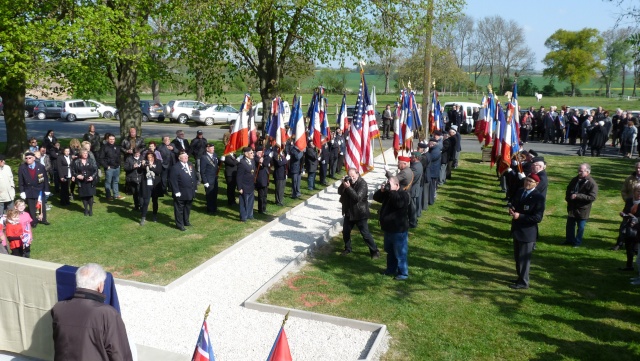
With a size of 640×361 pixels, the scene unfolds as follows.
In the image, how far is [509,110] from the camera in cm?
1527

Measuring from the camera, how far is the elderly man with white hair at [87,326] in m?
4.90

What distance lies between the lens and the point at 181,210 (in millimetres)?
13125

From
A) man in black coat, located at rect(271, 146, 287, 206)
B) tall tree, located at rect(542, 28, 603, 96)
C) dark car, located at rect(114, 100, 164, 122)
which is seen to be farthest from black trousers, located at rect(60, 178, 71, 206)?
tall tree, located at rect(542, 28, 603, 96)

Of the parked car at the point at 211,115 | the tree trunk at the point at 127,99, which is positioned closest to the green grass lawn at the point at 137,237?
the tree trunk at the point at 127,99

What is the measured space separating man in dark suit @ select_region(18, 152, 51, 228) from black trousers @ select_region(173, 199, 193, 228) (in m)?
3.18

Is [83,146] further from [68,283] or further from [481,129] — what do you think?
[481,129]

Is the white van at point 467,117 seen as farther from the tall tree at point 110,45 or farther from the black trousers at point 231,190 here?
the black trousers at point 231,190

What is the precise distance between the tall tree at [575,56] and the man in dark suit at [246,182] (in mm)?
61146

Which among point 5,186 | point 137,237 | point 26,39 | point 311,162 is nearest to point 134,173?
point 137,237

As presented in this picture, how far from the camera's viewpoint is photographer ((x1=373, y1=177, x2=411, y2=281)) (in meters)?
9.55

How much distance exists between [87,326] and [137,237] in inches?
310

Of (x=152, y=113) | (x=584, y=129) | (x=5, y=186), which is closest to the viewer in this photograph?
(x=5, y=186)

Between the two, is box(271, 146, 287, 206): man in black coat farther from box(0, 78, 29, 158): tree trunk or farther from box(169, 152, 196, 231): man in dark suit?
box(0, 78, 29, 158): tree trunk

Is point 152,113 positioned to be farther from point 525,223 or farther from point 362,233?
point 525,223
